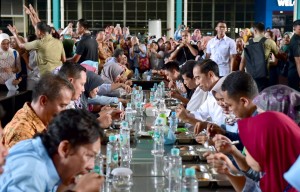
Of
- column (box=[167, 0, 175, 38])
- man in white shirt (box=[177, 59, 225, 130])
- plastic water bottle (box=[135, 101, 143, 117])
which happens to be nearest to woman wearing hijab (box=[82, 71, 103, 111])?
plastic water bottle (box=[135, 101, 143, 117])

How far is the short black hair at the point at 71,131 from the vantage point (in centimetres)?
198

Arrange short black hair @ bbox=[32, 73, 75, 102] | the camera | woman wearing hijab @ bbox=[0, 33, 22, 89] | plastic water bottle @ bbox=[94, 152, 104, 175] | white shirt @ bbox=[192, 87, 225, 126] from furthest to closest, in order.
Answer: the camera, woman wearing hijab @ bbox=[0, 33, 22, 89], white shirt @ bbox=[192, 87, 225, 126], short black hair @ bbox=[32, 73, 75, 102], plastic water bottle @ bbox=[94, 152, 104, 175]

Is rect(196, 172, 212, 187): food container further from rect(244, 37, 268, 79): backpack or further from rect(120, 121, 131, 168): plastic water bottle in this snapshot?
rect(244, 37, 268, 79): backpack

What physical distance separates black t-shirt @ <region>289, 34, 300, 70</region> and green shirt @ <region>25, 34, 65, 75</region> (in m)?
3.43

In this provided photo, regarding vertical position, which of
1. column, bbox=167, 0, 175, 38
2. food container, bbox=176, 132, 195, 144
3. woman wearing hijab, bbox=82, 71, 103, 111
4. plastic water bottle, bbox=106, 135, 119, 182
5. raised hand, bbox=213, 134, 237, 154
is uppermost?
column, bbox=167, 0, 175, 38

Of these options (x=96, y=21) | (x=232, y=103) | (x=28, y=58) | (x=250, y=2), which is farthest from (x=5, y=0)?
(x=232, y=103)

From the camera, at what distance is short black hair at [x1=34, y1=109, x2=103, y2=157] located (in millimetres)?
1980

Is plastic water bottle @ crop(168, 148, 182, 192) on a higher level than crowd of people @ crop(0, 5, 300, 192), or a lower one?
lower

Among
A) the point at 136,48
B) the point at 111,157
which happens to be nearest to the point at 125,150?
the point at 111,157

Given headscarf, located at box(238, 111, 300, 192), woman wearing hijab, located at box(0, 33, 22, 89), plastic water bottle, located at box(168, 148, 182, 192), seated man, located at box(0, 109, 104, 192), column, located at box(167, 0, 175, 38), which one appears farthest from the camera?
column, located at box(167, 0, 175, 38)

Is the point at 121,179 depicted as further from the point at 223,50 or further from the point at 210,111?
the point at 223,50

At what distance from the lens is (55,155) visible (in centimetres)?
203

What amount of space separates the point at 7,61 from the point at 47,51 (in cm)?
69

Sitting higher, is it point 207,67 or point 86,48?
point 86,48
